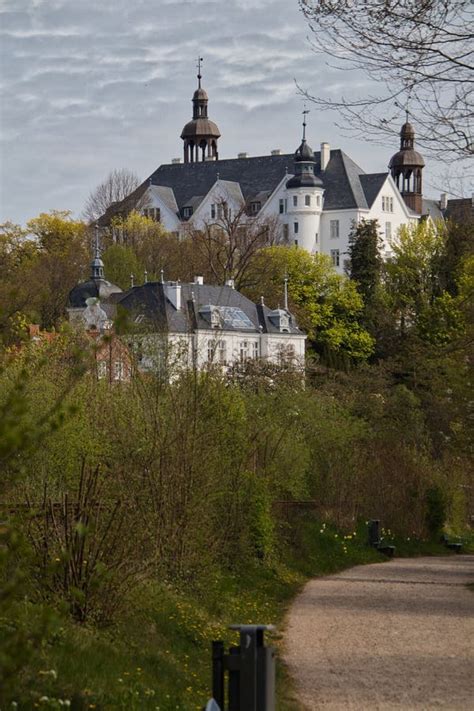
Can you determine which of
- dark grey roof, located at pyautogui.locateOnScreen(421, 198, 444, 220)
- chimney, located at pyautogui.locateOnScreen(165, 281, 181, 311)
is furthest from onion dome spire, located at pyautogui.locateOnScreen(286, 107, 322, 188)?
chimney, located at pyautogui.locateOnScreen(165, 281, 181, 311)

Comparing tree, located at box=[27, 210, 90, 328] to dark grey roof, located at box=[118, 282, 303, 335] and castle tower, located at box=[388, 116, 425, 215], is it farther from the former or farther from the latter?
castle tower, located at box=[388, 116, 425, 215]

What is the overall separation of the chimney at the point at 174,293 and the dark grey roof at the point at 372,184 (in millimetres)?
51965

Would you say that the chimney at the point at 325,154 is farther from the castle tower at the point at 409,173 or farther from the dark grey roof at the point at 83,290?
the dark grey roof at the point at 83,290

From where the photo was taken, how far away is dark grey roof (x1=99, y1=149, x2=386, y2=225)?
12431 centimetres

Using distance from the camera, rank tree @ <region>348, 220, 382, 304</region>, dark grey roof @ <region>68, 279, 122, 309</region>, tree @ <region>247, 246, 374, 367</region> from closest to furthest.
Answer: dark grey roof @ <region>68, 279, 122, 309</region>
tree @ <region>247, 246, 374, 367</region>
tree @ <region>348, 220, 382, 304</region>

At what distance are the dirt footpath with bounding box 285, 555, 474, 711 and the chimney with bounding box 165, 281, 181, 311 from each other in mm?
50674

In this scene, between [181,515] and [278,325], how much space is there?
65927 mm

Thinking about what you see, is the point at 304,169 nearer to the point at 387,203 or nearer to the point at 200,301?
the point at 387,203

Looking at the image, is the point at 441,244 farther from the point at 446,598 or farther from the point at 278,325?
the point at 446,598

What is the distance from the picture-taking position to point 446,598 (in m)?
21.0

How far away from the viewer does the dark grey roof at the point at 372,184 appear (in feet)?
413

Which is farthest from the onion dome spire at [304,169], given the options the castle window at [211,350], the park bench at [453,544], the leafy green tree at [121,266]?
the castle window at [211,350]

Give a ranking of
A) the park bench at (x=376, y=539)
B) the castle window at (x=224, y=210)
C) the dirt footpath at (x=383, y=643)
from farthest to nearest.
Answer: the castle window at (x=224, y=210) < the park bench at (x=376, y=539) < the dirt footpath at (x=383, y=643)

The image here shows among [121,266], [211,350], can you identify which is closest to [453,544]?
[211,350]
